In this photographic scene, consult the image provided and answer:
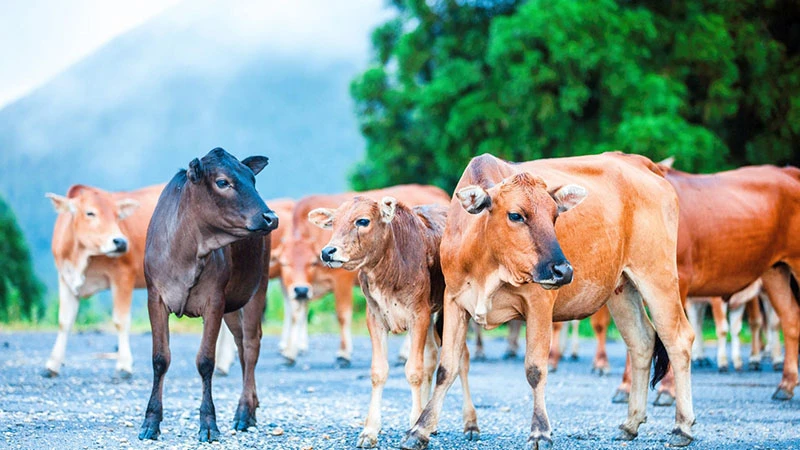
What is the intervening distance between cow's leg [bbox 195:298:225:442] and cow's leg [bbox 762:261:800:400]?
6.19m

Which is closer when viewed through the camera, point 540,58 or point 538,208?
point 538,208

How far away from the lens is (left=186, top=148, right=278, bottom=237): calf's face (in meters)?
8.17

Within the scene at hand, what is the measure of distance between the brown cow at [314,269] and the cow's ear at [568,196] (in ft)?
24.5

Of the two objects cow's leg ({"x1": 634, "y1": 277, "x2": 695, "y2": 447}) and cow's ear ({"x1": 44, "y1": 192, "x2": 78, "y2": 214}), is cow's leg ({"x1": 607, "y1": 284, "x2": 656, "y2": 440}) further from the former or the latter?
cow's ear ({"x1": 44, "y1": 192, "x2": 78, "y2": 214})

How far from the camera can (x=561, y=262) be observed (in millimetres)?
7012

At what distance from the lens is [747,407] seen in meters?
10.5

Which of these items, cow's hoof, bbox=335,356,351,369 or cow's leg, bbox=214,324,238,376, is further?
cow's hoof, bbox=335,356,351,369

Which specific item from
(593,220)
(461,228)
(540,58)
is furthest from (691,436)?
(540,58)

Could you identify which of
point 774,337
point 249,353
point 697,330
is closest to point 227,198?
point 249,353

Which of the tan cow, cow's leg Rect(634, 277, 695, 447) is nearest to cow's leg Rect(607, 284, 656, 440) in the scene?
cow's leg Rect(634, 277, 695, 447)

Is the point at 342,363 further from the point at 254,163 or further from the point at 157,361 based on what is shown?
the point at 157,361

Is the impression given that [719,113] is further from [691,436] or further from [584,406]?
[691,436]

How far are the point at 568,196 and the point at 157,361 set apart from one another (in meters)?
3.48

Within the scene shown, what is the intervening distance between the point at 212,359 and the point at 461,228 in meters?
2.25
